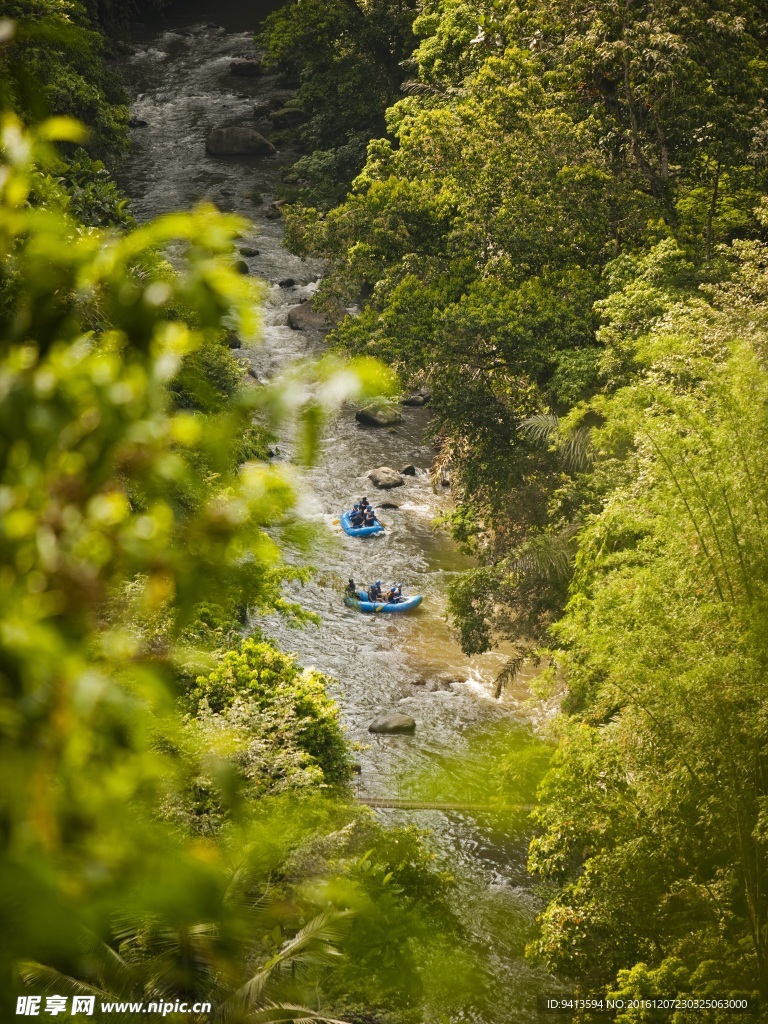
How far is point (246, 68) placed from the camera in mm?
43031

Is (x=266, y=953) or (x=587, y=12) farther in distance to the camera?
(x=587, y=12)

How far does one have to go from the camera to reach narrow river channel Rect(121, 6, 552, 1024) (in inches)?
522

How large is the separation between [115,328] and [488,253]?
1947 centimetres

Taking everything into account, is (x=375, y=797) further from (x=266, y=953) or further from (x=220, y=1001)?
(x=220, y=1001)

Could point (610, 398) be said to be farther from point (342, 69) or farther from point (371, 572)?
point (342, 69)

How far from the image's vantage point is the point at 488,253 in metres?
20.3

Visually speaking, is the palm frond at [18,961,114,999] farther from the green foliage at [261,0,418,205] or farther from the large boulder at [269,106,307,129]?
the large boulder at [269,106,307,129]

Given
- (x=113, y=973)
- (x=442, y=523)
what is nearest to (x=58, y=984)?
(x=113, y=973)

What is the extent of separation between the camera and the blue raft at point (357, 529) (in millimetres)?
Answer: 23047

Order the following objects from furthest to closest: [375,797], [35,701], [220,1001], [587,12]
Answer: [587,12] < [375,797] < [220,1001] < [35,701]

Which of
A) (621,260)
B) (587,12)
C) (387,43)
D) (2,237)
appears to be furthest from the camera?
(387,43)

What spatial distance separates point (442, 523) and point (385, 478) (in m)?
5.06

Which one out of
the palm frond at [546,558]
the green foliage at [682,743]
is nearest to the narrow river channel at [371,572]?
the green foliage at [682,743]

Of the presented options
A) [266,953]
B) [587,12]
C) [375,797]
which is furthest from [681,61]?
[266,953]
